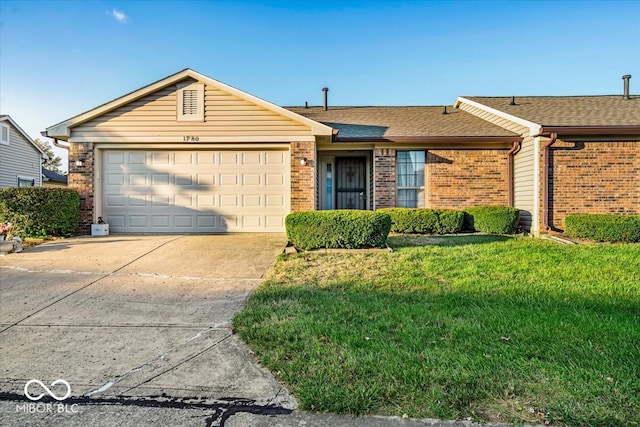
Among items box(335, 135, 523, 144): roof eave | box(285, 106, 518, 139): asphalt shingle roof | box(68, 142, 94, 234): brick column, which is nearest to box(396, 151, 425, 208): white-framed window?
box(335, 135, 523, 144): roof eave

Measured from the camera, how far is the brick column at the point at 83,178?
29.6 feet

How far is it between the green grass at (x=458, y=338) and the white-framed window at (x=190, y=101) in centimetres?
568

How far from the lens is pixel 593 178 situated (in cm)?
889

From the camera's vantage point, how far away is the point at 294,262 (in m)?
5.95

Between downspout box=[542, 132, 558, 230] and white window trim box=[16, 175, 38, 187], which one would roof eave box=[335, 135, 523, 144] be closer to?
downspout box=[542, 132, 558, 230]

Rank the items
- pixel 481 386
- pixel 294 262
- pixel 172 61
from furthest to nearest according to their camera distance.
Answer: pixel 172 61 → pixel 294 262 → pixel 481 386

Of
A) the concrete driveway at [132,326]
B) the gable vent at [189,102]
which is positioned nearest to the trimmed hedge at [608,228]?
the concrete driveway at [132,326]

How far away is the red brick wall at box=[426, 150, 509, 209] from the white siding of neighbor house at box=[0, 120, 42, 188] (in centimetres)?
1934

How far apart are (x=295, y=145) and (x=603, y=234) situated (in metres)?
7.56

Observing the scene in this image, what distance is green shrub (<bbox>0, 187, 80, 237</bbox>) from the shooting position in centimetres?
810

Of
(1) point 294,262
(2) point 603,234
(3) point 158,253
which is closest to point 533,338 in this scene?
(1) point 294,262

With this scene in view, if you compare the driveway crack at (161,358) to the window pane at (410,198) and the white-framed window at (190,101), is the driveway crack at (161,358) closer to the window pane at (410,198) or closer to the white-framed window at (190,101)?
the white-framed window at (190,101)

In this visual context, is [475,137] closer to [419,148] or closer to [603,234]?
[419,148]

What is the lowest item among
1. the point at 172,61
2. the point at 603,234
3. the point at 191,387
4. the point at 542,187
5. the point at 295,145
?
the point at 191,387
